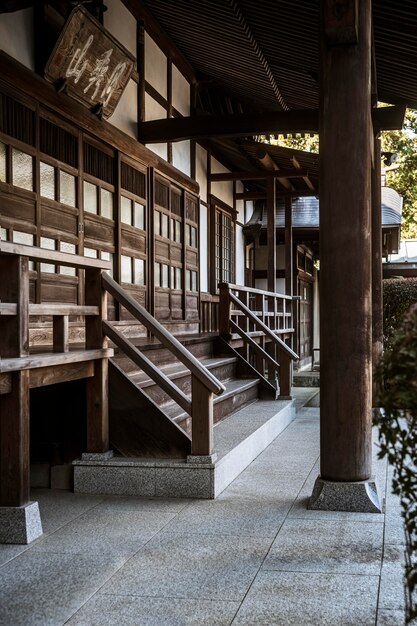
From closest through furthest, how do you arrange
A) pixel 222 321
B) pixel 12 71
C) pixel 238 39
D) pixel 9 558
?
pixel 9 558
pixel 12 71
pixel 238 39
pixel 222 321

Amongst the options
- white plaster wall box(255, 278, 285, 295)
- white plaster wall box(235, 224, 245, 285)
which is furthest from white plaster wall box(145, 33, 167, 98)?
white plaster wall box(255, 278, 285, 295)

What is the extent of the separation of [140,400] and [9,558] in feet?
6.35

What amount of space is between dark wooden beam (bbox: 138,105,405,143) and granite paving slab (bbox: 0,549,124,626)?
627 centimetres

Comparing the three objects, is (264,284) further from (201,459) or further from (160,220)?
A: (201,459)

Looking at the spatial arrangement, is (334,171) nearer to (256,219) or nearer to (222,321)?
(222,321)

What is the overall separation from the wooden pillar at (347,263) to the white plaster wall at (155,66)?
524cm

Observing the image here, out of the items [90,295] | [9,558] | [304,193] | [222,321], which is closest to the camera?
[9,558]

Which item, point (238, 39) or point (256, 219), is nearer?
point (238, 39)

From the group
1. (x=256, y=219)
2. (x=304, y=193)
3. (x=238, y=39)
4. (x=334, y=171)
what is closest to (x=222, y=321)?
(x=238, y=39)

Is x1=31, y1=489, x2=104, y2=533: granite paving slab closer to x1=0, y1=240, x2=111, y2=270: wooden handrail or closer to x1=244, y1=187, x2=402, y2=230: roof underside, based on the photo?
x1=0, y1=240, x2=111, y2=270: wooden handrail

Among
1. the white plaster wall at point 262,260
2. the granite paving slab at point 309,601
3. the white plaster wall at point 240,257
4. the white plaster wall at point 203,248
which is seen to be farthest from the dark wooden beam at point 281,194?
the granite paving slab at point 309,601

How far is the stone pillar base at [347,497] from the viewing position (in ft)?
17.1

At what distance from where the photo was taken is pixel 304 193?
15.4 m

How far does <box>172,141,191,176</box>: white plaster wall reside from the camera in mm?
11537
